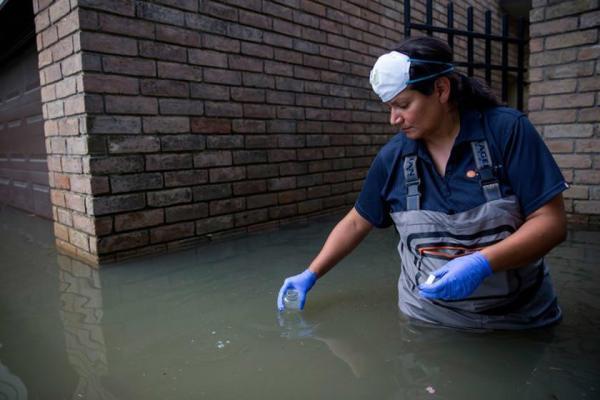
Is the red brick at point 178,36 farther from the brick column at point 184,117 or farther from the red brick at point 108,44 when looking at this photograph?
the red brick at point 108,44

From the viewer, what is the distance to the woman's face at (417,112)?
1663 mm

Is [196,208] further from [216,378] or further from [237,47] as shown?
[216,378]

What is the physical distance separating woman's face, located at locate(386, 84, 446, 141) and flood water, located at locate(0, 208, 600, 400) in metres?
0.84

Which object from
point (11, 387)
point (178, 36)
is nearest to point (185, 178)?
point (178, 36)

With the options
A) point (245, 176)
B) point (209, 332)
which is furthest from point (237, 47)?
point (209, 332)

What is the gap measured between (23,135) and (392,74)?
504 centimetres

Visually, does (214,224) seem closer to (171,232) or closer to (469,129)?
(171,232)

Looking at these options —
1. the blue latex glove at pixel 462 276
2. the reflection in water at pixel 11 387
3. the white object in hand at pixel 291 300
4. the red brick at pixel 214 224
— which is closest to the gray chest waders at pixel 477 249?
the blue latex glove at pixel 462 276

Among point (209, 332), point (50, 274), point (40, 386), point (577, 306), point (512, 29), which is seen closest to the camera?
point (40, 386)

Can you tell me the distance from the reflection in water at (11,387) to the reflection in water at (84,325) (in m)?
0.17

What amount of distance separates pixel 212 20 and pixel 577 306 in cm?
302

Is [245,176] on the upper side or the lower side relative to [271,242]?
upper

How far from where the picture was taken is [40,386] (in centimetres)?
155

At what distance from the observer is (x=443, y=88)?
1676 millimetres
